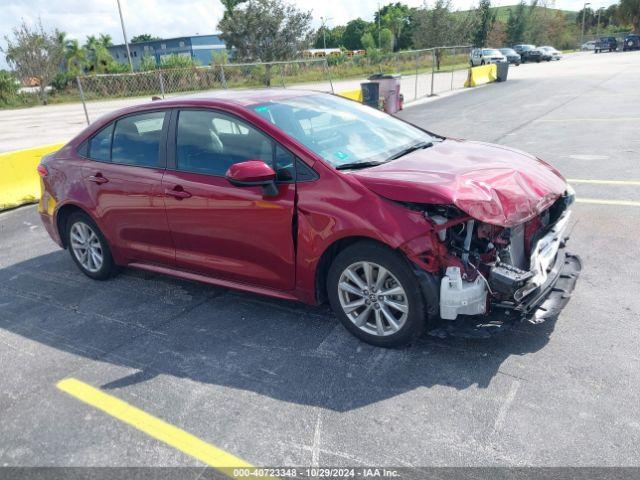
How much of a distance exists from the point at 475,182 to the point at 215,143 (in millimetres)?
1985

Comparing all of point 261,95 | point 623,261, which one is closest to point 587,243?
point 623,261

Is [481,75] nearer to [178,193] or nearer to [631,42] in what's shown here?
[178,193]

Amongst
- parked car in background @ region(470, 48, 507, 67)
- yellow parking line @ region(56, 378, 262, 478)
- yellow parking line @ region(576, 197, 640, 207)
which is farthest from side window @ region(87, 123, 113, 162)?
parked car in background @ region(470, 48, 507, 67)

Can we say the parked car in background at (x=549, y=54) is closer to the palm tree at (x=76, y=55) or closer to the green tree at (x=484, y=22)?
the green tree at (x=484, y=22)

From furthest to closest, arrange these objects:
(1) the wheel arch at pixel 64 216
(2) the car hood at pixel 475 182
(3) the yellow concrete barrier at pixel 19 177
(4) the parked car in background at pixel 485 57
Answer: (4) the parked car in background at pixel 485 57 < (3) the yellow concrete barrier at pixel 19 177 < (1) the wheel arch at pixel 64 216 < (2) the car hood at pixel 475 182

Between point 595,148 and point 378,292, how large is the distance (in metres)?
7.79

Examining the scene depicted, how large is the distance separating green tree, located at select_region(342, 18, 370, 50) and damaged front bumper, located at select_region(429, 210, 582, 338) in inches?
4495

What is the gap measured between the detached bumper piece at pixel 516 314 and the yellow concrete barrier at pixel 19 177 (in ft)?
24.5

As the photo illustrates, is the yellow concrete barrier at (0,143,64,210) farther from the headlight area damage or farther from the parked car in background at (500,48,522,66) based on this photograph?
the parked car in background at (500,48,522,66)

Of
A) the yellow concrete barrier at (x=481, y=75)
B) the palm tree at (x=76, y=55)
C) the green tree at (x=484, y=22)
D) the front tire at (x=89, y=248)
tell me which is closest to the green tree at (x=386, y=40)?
the green tree at (x=484, y=22)

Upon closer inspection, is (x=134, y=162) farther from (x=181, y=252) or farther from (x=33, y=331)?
(x=33, y=331)

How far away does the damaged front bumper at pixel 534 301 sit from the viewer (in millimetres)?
3332

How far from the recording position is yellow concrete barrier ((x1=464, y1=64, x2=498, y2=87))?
26.0 m

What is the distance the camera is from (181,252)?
14.7ft
